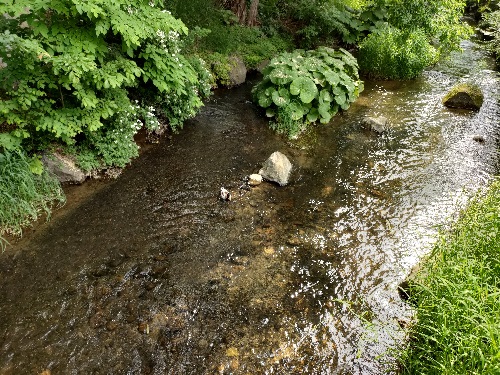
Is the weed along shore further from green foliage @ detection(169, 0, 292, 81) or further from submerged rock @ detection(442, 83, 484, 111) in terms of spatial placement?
green foliage @ detection(169, 0, 292, 81)

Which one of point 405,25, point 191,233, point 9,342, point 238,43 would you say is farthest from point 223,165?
point 405,25

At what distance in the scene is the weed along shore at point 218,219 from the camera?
4.04 meters

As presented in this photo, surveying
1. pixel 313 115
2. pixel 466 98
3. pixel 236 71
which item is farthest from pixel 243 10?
pixel 466 98

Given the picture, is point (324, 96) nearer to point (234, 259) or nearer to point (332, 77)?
point (332, 77)

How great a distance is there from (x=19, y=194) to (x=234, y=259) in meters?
3.75

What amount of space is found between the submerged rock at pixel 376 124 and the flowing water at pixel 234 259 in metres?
0.67

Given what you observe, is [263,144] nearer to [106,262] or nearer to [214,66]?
[214,66]

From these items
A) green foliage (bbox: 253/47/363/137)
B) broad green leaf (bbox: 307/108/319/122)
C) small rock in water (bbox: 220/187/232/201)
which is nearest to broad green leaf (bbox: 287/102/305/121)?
green foliage (bbox: 253/47/363/137)

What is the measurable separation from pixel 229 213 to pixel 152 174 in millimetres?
1996

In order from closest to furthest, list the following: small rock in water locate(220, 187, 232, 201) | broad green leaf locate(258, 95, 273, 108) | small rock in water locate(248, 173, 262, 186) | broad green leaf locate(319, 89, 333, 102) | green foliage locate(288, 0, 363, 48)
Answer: small rock in water locate(220, 187, 232, 201), small rock in water locate(248, 173, 262, 186), broad green leaf locate(258, 95, 273, 108), broad green leaf locate(319, 89, 333, 102), green foliage locate(288, 0, 363, 48)

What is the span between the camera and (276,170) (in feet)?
23.5

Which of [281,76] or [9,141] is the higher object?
[9,141]

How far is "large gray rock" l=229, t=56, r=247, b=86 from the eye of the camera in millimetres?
10977

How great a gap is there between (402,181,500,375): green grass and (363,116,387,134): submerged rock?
4.98m
